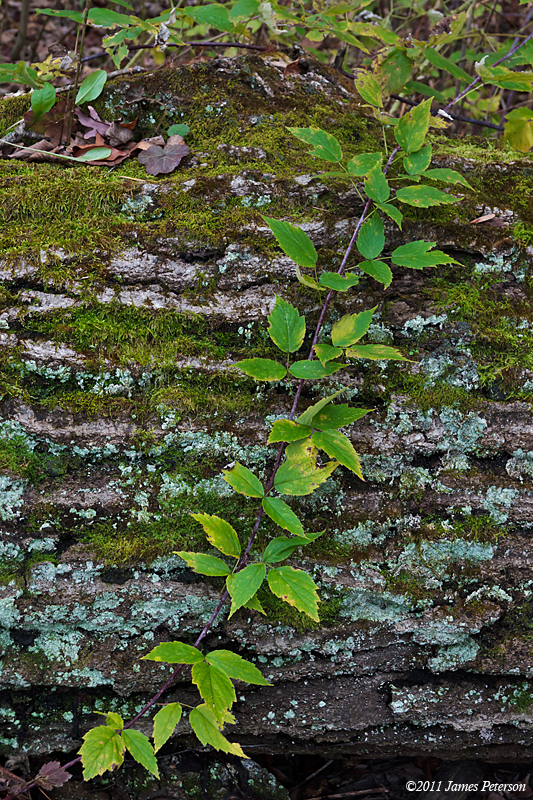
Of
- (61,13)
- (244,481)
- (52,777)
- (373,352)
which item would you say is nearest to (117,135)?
(61,13)

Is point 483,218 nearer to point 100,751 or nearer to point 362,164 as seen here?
point 362,164

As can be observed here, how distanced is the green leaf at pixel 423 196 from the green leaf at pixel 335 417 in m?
0.72

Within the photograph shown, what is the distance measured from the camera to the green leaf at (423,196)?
1593 millimetres

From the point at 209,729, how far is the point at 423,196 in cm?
170

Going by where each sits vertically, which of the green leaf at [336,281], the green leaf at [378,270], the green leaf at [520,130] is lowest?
the green leaf at [336,281]

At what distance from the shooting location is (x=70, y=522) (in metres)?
1.51

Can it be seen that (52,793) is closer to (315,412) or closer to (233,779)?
(233,779)

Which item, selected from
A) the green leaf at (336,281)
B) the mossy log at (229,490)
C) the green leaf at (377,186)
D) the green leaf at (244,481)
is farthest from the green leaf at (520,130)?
the green leaf at (244,481)

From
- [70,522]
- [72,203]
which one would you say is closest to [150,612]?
[70,522]

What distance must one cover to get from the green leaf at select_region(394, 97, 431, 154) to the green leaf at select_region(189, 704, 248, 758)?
1.81 m

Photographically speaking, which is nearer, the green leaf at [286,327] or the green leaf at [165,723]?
→ the green leaf at [165,723]

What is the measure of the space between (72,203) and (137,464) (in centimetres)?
94

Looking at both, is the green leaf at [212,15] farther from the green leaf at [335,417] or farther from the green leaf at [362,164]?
the green leaf at [335,417]

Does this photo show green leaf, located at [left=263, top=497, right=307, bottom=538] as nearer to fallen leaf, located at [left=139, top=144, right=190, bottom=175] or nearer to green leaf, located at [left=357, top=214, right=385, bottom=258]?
green leaf, located at [left=357, top=214, right=385, bottom=258]
